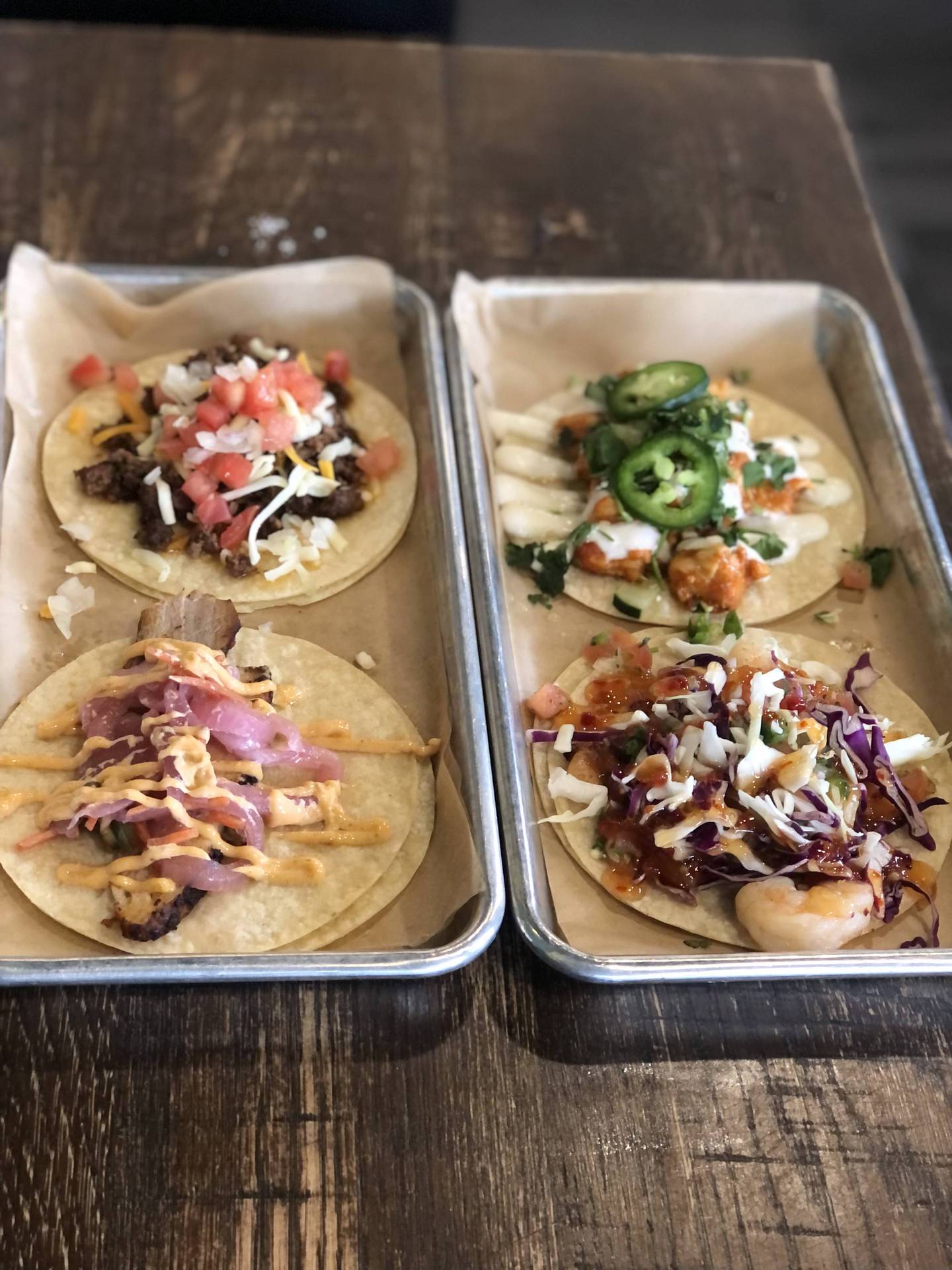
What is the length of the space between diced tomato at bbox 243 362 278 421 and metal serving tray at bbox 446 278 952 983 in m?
0.53

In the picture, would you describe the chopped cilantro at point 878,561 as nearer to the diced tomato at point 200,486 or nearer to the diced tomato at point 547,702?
the diced tomato at point 547,702

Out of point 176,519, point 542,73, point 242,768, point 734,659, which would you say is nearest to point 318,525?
point 176,519

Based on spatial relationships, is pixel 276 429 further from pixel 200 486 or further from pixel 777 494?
pixel 777 494

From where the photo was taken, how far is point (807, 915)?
209 cm

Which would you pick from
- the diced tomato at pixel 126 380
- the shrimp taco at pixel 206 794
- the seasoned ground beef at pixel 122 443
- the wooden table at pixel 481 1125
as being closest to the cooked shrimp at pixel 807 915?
the wooden table at pixel 481 1125

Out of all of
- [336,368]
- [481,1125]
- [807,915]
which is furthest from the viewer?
[336,368]

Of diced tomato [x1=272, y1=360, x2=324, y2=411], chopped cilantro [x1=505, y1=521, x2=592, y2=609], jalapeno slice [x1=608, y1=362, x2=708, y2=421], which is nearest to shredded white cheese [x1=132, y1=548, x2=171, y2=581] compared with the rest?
diced tomato [x1=272, y1=360, x2=324, y2=411]

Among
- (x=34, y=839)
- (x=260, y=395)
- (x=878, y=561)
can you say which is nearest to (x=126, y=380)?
(x=260, y=395)

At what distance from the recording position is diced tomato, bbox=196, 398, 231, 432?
9.00 ft

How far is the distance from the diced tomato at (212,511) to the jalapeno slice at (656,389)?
1.14 metres

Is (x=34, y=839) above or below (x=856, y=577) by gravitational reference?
below

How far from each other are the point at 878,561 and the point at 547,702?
110cm

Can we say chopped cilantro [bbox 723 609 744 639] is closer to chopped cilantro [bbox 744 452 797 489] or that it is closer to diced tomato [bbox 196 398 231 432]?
chopped cilantro [bbox 744 452 797 489]

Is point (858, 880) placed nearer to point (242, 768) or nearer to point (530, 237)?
point (242, 768)
